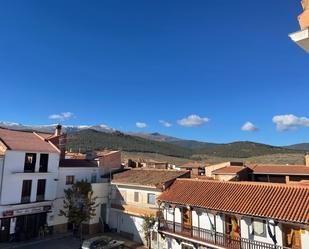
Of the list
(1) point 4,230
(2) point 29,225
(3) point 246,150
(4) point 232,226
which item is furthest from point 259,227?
(3) point 246,150

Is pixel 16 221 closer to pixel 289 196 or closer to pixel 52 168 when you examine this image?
pixel 52 168

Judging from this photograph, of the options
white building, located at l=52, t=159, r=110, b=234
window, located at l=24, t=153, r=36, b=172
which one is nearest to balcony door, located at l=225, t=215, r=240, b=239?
white building, located at l=52, t=159, r=110, b=234

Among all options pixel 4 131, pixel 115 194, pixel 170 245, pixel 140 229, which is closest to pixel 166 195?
pixel 170 245

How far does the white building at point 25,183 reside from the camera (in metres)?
31.5

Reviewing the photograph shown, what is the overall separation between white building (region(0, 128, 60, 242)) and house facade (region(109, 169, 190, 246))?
784cm

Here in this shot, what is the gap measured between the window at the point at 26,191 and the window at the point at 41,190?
3.81 ft

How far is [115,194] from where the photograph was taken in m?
38.3

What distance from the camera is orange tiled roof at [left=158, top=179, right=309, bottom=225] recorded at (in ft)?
66.9

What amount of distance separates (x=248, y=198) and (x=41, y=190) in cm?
2389

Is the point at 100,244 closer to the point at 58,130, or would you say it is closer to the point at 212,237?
the point at 212,237

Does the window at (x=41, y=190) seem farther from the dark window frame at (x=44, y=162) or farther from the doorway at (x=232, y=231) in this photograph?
the doorway at (x=232, y=231)

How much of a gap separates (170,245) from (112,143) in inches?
3472

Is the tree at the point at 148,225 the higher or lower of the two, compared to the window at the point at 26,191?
lower

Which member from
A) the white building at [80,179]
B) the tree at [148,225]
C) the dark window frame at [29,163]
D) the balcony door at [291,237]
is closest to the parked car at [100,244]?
the tree at [148,225]
